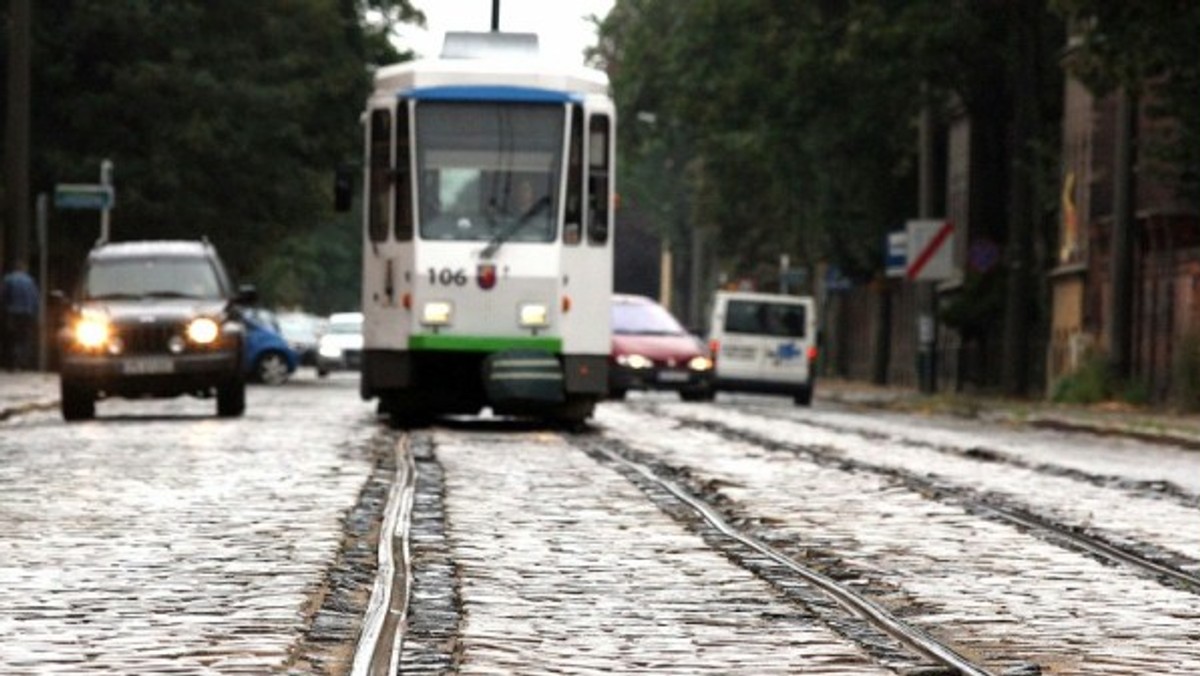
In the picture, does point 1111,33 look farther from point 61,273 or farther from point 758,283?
point 758,283

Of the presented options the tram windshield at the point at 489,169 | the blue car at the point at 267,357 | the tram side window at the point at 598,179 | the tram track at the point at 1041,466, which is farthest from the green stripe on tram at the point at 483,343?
the blue car at the point at 267,357

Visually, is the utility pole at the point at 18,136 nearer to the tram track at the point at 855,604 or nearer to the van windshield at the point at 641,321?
the van windshield at the point at 641,321

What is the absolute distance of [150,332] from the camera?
3206 cm

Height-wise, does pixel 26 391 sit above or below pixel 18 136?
below

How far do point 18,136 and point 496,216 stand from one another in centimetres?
1915

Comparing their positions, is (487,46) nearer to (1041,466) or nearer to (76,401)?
(76,401)

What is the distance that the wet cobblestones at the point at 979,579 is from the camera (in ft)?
35.6

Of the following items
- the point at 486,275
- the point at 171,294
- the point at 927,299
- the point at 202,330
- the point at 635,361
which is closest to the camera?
the point at 486,275

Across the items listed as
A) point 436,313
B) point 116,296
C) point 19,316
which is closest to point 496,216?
point 436,313

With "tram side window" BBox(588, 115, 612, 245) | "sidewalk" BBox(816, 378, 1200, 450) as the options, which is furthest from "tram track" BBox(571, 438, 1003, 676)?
"sidewalk" BBox(816, 378, 1200, 450)

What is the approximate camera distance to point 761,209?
80.3 meters

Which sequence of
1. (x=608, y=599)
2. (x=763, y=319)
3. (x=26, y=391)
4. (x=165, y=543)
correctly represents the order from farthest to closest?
(x=763, y=319)
(x=26, y=391)
(x=165, y=543)
(x=608, y=599)

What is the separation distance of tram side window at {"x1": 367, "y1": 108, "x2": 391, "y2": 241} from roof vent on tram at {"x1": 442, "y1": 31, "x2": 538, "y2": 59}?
0.90m

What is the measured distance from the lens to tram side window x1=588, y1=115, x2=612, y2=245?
30188 millimetres
